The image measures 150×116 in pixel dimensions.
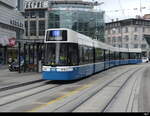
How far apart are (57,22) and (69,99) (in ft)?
260

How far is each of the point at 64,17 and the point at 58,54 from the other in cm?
7207

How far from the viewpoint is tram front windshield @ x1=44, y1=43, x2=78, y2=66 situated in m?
16.8

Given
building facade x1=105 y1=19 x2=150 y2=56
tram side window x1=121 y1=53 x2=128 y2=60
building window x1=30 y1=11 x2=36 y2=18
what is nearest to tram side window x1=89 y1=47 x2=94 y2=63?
tram side window x1=121 y1=53 x2=128 y2=60

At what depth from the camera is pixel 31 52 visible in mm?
28000

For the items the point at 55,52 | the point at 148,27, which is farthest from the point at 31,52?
the point at 148,27

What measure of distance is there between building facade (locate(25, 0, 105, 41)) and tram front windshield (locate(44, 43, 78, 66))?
65126mm

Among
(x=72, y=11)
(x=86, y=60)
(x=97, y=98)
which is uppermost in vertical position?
(x=72, y=11)

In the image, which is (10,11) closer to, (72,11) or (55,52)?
(72,11)

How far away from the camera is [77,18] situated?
287ft

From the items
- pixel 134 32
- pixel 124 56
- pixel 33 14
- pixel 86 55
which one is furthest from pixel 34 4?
pixel 86 55

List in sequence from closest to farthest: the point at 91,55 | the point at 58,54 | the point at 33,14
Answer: the point at 58,54 < the point at 91,55 < the point at 33,14

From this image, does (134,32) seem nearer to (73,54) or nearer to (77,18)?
(77,18)

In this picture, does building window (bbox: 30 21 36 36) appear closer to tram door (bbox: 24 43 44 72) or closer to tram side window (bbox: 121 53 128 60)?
tram side window (bbox: 121 53 128 60)

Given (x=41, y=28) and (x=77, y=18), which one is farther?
(x=41, y=28)
